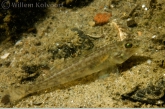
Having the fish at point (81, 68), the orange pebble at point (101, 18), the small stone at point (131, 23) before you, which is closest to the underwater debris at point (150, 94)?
the fish at point (81, 68)

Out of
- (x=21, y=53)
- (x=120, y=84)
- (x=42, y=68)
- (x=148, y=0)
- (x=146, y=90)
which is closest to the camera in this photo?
(x=146, y=90)

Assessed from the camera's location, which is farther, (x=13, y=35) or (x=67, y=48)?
(x=13, y=35)

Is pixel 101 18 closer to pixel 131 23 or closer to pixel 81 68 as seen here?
pixel 131 23

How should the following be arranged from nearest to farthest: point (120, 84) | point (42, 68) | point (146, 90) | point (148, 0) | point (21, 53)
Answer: point (146, 90)
point (120, 84)
point (42, 68)
point (21, 53)
point (148, 0)

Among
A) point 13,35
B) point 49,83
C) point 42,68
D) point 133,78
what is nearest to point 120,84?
point 133,78

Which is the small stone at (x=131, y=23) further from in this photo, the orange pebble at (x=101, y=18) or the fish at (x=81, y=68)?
the fish at (x=81, y=68)

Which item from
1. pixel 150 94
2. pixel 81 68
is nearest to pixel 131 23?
pixel 81 68

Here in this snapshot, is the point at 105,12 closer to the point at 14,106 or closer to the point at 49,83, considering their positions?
the point at 49,83
